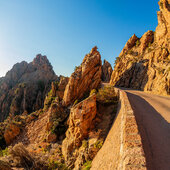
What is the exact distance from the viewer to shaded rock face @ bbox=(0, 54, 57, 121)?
40903 millimetres

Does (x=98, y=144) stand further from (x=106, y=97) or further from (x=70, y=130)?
(x=106, y=97)

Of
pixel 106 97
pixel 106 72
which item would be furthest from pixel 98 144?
pixel 106 72

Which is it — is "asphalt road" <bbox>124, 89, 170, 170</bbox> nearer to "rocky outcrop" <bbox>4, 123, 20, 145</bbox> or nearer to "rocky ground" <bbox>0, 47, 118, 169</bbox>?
"rocky ground" <bbox>0, 47, 118, 169</bbox>

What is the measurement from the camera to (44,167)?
8266 mm

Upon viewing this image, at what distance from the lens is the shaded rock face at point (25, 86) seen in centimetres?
4090

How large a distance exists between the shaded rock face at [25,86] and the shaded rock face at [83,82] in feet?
93.3

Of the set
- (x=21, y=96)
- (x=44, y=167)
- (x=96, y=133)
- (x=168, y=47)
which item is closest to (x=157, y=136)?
(x=96, y=133)

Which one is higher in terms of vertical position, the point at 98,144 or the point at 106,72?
the point at 106,72

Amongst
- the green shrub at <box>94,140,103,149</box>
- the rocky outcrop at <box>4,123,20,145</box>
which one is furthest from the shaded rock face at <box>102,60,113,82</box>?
the green shrub at <box>94,140,103,149</box>

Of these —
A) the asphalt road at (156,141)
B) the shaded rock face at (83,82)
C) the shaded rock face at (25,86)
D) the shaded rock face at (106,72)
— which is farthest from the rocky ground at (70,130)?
the shaded rock face at (106,72)

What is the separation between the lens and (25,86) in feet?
157

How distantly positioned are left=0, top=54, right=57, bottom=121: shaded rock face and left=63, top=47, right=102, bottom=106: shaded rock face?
1119 inches

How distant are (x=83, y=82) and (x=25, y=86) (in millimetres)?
42278

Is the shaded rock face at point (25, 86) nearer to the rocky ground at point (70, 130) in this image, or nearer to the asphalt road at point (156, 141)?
the rocky ground at point (70, 130)
